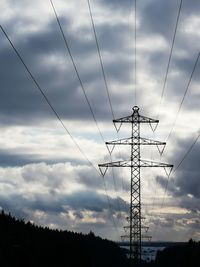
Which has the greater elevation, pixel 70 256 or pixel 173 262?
pixel 173 262

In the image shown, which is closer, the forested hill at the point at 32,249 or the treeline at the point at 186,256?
the forested hill at the point at 32,249

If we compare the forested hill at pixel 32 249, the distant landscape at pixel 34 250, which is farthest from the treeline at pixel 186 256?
the forested hill at pixel 32 249

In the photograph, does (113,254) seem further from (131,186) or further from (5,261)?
(131,186)

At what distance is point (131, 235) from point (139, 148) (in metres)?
8.11

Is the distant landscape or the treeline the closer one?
the distant landscape

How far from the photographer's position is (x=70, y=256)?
11606cm

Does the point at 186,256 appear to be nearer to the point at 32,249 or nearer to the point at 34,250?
the point at 34,250

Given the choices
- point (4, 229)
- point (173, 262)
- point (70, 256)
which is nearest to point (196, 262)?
point (70, 256)

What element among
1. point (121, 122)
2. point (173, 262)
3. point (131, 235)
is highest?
point (173, 262)

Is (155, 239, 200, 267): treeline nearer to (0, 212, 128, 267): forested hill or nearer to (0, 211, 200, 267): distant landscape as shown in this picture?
(0, 211, 200, 267): distant landscape

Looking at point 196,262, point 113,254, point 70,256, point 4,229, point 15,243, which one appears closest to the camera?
point 15,243

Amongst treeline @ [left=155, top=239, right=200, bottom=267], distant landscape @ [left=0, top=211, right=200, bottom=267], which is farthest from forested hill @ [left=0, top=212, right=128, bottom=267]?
treeline @ [left=155, top=239, right=200, bottom=267]

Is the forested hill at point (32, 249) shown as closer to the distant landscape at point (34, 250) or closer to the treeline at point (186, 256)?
the distant landscape at point (34, 250)

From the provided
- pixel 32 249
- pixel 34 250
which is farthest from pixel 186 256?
pixel 32 249
